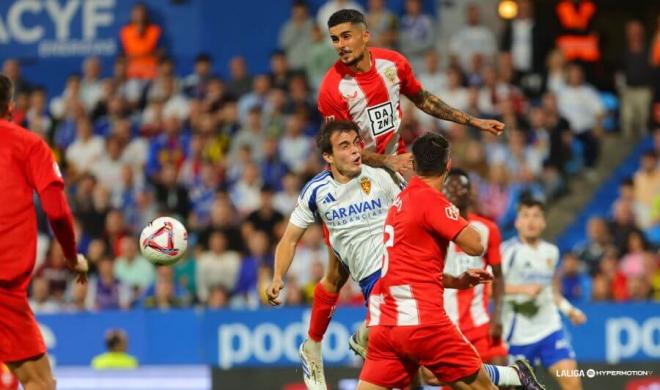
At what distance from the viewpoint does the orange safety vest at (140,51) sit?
20516mm

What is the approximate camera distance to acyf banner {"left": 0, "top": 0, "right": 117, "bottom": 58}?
70.5 feet

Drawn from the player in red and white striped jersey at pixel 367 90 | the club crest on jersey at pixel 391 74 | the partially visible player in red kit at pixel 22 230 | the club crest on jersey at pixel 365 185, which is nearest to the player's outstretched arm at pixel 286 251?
the club crest on jersey at pixel 365 185

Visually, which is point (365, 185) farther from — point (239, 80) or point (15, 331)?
point (239, 80)

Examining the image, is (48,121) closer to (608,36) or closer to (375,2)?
(375,2)

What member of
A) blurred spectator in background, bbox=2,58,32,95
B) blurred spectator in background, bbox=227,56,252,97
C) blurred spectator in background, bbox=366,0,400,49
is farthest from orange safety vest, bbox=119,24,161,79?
blurred spectator in background, bbox=366,0,400,49

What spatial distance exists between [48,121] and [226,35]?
126 inches

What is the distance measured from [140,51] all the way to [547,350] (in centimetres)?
1058

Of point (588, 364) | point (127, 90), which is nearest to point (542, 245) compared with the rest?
point (588, 364)

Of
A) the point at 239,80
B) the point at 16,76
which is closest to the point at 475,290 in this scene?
the point at 239,80

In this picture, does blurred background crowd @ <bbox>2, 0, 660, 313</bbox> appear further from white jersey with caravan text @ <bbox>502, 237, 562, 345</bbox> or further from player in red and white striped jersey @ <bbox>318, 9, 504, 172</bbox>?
player in red and white striped jersey @ <bbox>318, 9, 504, 172</bbox>

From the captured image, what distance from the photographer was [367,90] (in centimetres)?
970

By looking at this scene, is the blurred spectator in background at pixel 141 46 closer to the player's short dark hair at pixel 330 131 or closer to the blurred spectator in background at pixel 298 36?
the blurred spectator in background at pixel 298 36

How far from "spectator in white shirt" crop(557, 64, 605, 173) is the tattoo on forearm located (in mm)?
8631

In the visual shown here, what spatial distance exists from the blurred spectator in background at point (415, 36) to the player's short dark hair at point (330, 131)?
10119mm
